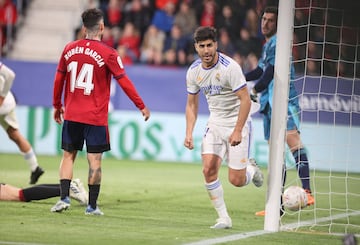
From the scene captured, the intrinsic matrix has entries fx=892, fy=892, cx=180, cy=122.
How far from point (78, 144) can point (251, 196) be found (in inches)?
140

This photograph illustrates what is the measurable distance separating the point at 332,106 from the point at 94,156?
26.1ft

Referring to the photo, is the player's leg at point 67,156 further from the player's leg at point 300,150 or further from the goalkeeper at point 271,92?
the player's leg at point 300,150

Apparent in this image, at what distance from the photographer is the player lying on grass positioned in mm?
9461

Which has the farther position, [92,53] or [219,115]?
[92,53]

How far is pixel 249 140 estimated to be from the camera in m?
8.80

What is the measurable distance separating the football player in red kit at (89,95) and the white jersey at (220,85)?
0.62 metres

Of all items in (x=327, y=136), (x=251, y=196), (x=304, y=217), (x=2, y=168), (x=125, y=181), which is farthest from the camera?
(x=327, y=136)

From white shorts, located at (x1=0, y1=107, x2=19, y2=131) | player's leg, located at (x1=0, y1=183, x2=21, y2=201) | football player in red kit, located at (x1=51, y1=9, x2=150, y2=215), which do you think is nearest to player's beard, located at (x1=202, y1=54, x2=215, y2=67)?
football player in red kit, located at (x1=51, y1=9, x2=150, y2=215)

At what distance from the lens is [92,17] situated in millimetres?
8758

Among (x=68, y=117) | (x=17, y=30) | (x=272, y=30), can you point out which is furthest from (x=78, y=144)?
(x=17, y=30)

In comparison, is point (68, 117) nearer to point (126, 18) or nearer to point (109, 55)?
point (109, 55)

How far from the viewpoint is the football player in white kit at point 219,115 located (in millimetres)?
8258

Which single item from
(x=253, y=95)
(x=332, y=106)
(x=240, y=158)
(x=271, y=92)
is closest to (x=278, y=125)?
(x=240, y=158)

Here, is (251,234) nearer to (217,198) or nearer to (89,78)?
(217,198)
